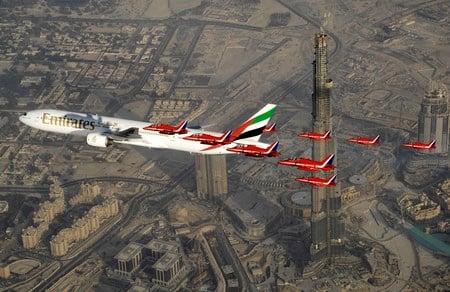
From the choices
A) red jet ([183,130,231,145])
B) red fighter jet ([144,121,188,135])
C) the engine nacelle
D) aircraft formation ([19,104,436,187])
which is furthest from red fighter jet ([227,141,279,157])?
the engine nacelle

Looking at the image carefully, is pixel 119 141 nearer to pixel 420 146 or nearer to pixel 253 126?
pixel 253 126

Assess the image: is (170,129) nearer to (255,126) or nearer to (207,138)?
(207,138)

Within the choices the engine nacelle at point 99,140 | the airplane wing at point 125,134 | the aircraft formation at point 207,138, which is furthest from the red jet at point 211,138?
the engine nacelle at point 99,140

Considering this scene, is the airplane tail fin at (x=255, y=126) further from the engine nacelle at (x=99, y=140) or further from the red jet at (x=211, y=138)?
the engine nacelle at (x=99, y=140)

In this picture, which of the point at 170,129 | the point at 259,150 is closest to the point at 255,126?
the point at 259,150

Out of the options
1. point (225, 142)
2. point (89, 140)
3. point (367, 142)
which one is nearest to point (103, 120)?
point (89, 140)

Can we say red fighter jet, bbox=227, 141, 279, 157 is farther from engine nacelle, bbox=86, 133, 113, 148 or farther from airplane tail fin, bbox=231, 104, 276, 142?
engine nacelle, bbox=86, 133, 113, 148
